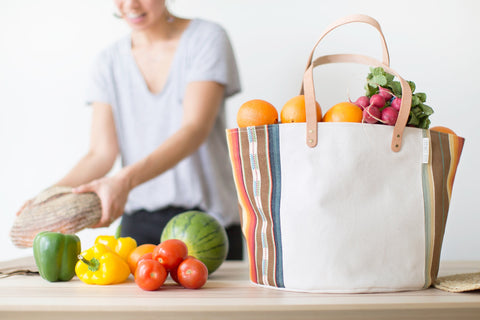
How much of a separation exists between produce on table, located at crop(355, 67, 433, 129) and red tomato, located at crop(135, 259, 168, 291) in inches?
18.1

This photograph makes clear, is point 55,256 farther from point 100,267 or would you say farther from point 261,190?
point 261,190

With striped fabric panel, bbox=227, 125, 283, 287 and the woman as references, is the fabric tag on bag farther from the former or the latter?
the woman

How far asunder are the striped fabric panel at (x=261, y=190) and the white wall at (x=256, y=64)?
1.12m

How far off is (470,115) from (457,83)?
147 millimetres

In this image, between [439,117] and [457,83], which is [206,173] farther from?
[457,83]

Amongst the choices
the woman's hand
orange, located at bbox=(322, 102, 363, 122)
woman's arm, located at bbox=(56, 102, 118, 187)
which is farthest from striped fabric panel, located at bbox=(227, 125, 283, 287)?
woman's arm, located at bbox=(56, 102, 118, 187)

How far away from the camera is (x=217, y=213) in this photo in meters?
1.71

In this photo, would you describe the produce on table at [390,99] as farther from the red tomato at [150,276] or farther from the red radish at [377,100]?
the red tomato at [150,276]

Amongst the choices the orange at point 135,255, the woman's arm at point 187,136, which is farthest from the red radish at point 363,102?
the woman's arm at point 187,136

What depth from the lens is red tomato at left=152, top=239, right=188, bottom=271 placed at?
875 millimetres

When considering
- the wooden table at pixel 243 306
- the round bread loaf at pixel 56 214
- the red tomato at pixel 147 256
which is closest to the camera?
the wooden table at pixel 243 306

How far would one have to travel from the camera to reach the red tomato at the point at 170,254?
875 mm

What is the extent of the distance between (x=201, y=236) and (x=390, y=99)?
1.59ft

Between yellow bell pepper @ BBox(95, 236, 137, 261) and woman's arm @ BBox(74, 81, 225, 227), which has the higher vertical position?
woman's arm @ BBox(74, 81, 225, 227)
